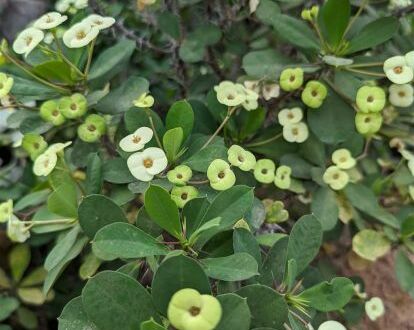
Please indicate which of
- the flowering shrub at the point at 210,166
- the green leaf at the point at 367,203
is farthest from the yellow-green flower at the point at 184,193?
the green leaf at the point at 367,203

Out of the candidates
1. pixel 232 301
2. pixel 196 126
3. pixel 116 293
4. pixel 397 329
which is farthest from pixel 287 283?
pixel 397 329

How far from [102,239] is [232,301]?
9.3 inches

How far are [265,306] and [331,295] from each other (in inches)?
5.8

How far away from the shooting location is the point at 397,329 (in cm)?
145

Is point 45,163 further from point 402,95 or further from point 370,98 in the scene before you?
point 402,95

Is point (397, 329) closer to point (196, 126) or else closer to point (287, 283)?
point (287, 283)

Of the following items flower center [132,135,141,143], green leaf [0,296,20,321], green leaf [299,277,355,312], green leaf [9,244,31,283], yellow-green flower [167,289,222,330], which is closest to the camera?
yellow-green flower [167,289,222,330]

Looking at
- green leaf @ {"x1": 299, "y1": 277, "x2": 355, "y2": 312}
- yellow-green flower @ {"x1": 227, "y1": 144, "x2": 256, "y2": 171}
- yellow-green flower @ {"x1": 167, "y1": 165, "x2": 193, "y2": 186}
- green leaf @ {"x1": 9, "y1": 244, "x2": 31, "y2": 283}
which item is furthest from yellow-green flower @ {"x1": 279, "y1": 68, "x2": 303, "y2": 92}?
green leaf @ {"x1": 9, "y1": 244, "x2": 31, "y2": 283}

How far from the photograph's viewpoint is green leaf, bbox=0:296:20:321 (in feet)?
4.56

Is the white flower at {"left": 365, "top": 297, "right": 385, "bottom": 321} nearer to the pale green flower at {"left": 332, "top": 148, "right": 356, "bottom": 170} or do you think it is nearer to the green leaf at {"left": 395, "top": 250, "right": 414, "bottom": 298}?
the green leaf at {"left": 395, "top": 250, "right": 414, "bottom": 298}

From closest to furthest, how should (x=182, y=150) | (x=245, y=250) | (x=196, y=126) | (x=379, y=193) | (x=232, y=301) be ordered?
(x=232, y=301) → (x=245, y=250) → (x=182, y=150) → (x=196, y=126) → (x=379, y=193)

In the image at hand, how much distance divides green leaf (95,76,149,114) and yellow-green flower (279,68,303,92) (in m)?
0.31

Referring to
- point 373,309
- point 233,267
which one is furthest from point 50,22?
point 373,309

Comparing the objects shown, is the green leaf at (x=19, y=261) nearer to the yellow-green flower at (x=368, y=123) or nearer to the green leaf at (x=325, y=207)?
the green leaf at (x=325, y=207)
